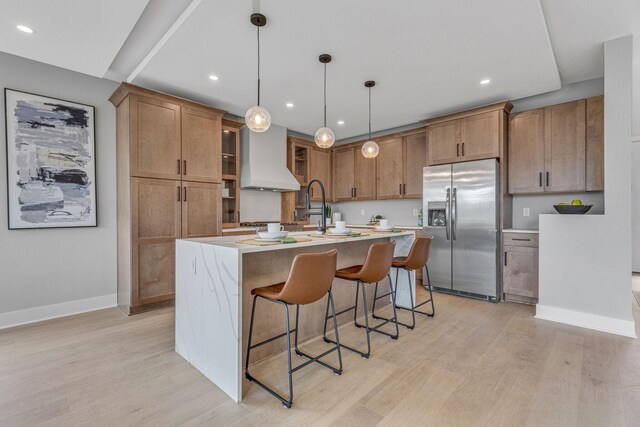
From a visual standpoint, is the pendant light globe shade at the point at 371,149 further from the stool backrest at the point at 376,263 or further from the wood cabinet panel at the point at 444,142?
the stool backrest at the point at 376,263

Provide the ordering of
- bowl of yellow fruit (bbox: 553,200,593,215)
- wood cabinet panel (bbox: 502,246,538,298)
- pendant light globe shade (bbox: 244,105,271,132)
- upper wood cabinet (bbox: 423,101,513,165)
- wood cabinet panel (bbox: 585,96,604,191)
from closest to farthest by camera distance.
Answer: pendant light globe shade (bbox: 244,105,271,132) < bowl of yellow fruit (bbox: 553,200,593,215) < wood cabinet panel (bbox: 585,96,604,191) < wood cabinet panel (bbox: 502,246,538,298) < upper wood cabinet (bbox: 423,101,513,165)

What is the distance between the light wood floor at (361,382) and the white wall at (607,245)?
0.30 m

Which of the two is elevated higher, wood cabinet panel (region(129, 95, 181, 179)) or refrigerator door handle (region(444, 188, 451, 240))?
wood cabinet panel (region(129, 95, 181, 179))

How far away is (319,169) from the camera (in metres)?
6.11

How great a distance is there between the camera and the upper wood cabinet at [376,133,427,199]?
5.09m

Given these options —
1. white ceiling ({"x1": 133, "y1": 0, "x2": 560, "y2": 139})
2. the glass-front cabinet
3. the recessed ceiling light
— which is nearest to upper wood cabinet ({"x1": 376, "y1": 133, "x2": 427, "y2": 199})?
white ceiling ({"x1": 133, "y1": 0, "x2": 560, "y2": 139})

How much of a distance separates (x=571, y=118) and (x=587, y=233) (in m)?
1.46

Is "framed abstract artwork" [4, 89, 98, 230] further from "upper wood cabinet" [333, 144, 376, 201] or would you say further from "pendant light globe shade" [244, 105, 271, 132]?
"upper wood cabinet" [333, 144, 376, 201]

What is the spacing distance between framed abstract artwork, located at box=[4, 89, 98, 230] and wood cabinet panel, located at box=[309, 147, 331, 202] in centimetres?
346

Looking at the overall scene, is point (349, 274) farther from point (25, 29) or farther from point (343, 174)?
point (343, 174)

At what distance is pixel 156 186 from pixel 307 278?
2556 mm

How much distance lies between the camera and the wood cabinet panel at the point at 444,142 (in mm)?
4336

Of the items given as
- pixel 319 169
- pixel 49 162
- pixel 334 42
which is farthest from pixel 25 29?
pixel 319 169

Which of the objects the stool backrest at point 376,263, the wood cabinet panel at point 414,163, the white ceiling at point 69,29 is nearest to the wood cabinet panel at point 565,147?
the wood cabinet panel at point 414,163
